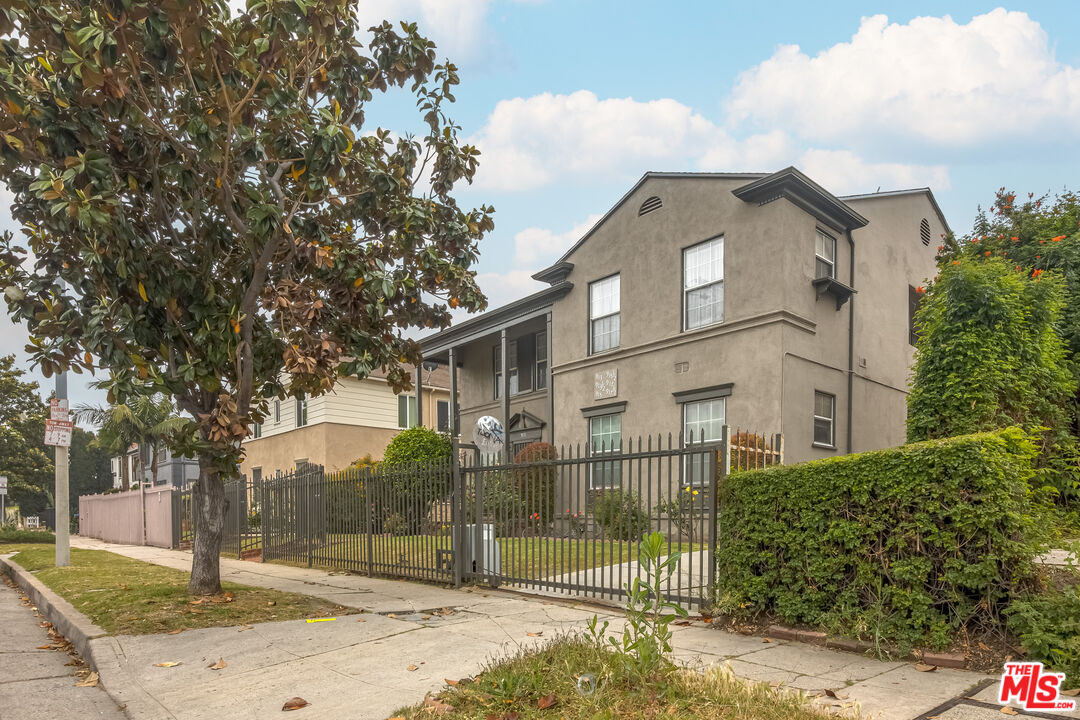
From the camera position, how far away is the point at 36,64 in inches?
323

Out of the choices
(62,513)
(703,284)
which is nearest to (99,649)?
(62,513)

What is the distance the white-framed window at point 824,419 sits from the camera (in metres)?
15.4

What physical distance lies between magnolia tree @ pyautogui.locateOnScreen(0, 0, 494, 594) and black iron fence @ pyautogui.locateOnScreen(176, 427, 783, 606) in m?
1.84

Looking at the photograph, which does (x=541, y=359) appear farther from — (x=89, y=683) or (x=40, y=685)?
(x=40, y=685)

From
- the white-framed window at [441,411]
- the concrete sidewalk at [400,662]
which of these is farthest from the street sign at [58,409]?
the white-framed window at [441,411]

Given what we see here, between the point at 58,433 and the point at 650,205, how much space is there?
42.4ft

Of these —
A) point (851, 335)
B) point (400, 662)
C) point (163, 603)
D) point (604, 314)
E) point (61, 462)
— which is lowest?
point (163, 603)

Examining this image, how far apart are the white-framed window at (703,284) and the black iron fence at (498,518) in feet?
10.0

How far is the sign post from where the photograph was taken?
14516 millimetres

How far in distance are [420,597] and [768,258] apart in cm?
930

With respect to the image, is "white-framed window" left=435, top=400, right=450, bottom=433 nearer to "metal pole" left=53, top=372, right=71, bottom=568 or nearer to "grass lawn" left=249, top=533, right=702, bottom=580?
"metal pole" left=53, top=372, right=71, bottom=568

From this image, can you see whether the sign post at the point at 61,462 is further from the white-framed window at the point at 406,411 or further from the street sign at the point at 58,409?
the white-framed window at the point at 406,411

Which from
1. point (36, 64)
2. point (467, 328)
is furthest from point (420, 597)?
point (467, 328)

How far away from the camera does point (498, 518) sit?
10.5m
